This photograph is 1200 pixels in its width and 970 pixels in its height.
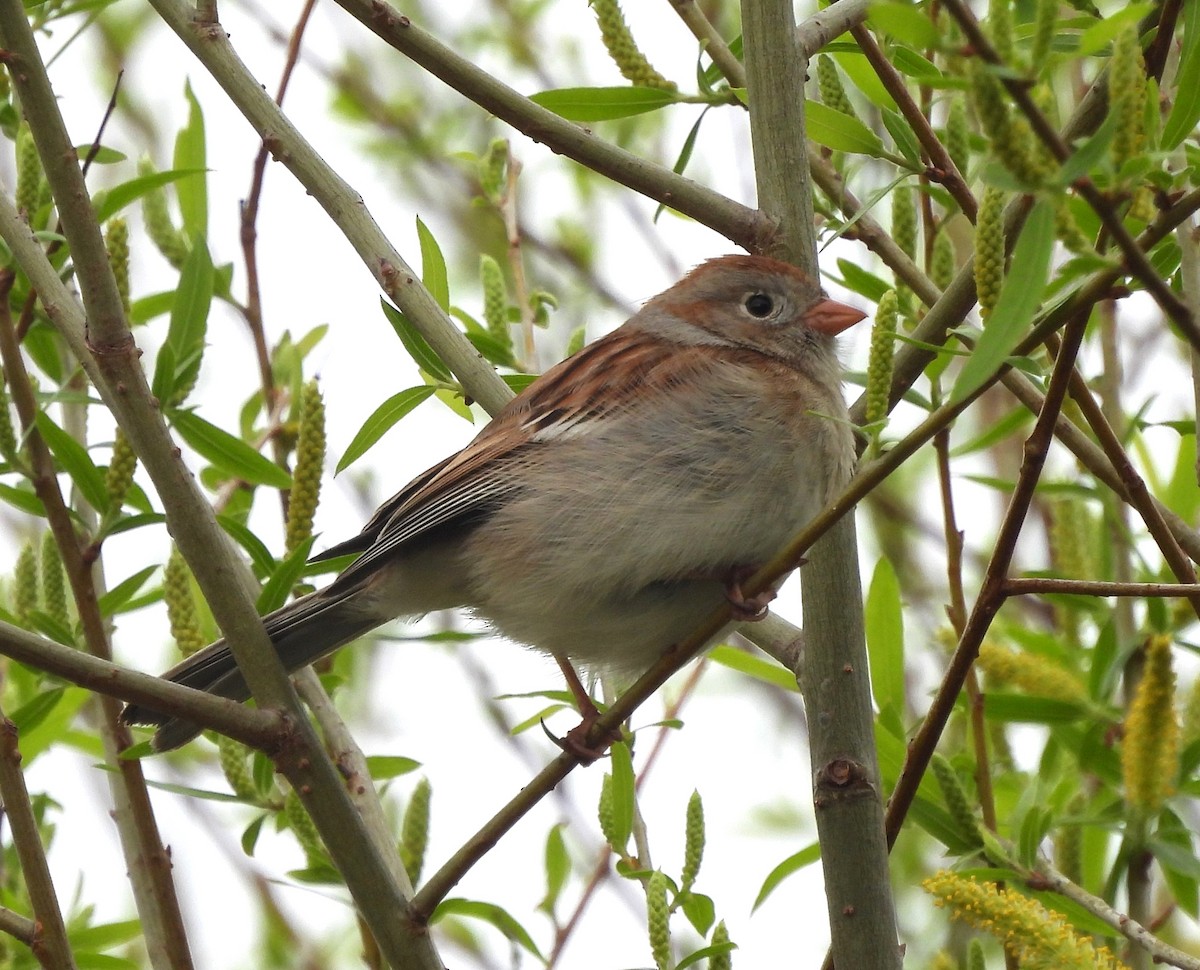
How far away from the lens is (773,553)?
131 inches

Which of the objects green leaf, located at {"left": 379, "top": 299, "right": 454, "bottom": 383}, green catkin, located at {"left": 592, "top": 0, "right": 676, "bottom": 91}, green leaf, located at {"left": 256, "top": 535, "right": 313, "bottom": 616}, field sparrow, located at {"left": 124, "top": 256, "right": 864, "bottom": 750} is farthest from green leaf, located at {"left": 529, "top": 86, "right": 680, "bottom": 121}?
green leaf, located at {"left": 256, "top": 535, "right": 313, "bottom": 616}

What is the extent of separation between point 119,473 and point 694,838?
53.8 inches

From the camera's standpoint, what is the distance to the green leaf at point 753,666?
138 inches

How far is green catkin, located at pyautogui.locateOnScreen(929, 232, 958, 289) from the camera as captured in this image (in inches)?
134

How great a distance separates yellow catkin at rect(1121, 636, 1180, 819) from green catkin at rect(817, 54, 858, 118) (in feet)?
4.09

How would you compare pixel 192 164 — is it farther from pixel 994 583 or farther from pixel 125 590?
pixel 994 583

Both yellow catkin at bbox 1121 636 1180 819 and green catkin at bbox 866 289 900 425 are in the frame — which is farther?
yellow catkin at bbox 1121 636 1180 819

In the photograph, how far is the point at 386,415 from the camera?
343 centimetres

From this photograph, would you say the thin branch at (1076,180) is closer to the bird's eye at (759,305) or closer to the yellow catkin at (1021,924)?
the yellow catkin at (1021,924)

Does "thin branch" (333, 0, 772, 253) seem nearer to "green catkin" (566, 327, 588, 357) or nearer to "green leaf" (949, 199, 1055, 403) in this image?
"green catkin" (566, 327, 588, 357)

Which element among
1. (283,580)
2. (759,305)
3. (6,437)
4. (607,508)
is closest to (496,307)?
(607,508)

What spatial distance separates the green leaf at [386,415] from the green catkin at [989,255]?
1.59 metres

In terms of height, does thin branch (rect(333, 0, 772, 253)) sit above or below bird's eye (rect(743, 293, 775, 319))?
below

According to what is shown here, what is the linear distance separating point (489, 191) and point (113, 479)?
1381 millimetres
